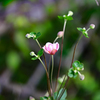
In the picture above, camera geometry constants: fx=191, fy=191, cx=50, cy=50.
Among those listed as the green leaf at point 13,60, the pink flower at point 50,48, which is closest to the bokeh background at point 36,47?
the green leaf at point 13,60

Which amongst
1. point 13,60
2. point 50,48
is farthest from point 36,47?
point 50,48

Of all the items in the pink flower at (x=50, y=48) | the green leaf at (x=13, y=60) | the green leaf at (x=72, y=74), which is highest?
the green leaf at (x=13, y=60)

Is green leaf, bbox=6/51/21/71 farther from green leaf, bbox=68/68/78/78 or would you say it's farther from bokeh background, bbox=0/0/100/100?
green leaf, bbox=68/68/78/78

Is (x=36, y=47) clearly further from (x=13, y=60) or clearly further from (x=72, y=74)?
(x=72, y=74)

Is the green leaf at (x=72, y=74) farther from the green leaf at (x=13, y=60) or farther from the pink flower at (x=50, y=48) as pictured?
the green leaf at (x=13, y=60)

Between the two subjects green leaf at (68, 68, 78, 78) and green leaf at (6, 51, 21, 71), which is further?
green leaf at (6, 51, 21, 71)

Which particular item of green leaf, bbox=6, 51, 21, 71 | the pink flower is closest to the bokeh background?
green leaf, bbox=6, 51, 21, 71

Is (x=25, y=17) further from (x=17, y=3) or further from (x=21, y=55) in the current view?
(x=21, y=55)

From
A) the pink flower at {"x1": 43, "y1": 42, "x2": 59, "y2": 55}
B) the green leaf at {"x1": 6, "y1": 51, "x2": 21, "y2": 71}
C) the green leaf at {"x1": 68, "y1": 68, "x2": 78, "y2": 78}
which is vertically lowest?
the green leaf at {"x1": 68, "y1": 68, "x2": 78, "y2": 78}
